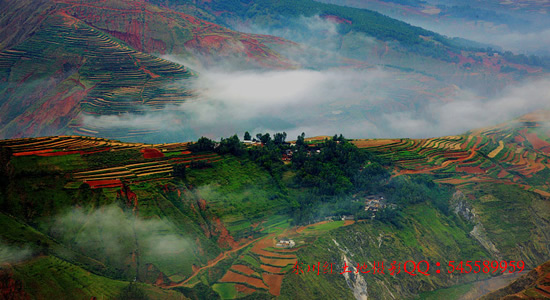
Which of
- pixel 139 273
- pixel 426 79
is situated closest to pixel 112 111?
pixel 139 273

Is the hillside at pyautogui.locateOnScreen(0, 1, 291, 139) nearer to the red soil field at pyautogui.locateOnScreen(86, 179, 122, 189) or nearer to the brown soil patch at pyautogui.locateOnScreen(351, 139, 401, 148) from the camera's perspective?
the red soil field at pyautogui.locateOnScreen(86, 179, 122, 189)

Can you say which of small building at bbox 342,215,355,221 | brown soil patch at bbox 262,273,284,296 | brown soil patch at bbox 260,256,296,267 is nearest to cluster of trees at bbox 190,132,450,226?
small building at bbox 342,215,355,221

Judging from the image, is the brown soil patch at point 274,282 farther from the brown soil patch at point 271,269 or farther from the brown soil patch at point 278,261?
the brown soil patch at point 278,261

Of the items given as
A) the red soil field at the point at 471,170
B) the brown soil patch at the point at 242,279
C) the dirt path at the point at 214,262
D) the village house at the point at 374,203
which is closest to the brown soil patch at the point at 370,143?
the red soil field at the point at 471,170

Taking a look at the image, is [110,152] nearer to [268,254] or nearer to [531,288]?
[268,254]

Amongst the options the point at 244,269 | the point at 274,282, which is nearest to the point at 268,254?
the point at 244,269
